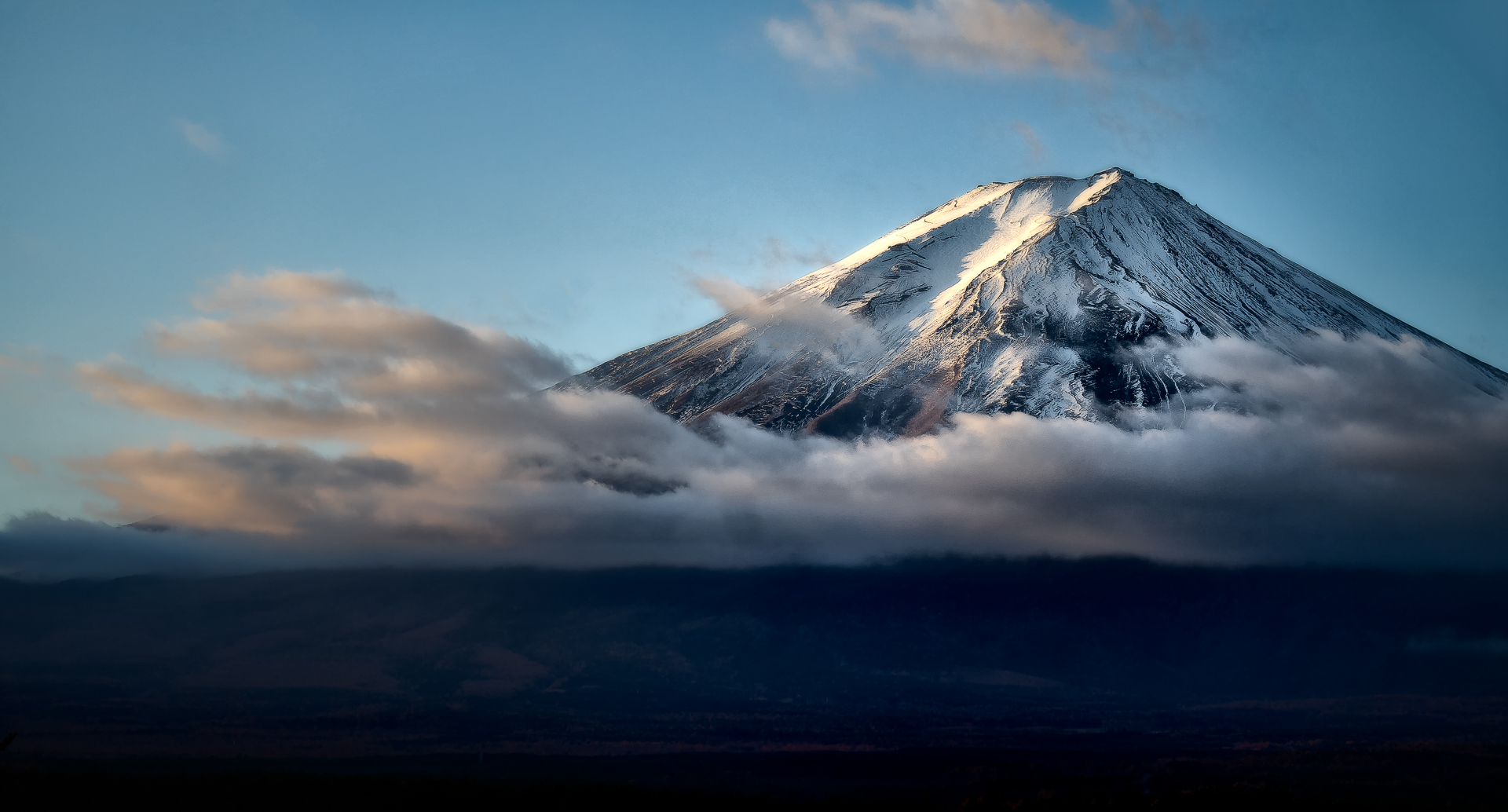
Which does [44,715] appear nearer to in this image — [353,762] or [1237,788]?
[353,762]

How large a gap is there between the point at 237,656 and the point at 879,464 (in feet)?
348

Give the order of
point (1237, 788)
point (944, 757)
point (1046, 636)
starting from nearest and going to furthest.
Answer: point (1237, 788)
point (944, 757)
point (1046, 636)

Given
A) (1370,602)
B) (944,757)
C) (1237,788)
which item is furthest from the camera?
(1370,602)

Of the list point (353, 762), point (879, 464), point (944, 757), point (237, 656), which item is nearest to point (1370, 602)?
point (879, 464)

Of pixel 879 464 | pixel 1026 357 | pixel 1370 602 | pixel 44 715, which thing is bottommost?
pixel 44 715

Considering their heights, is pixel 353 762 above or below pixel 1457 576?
below

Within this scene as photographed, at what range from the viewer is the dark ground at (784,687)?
79938mm

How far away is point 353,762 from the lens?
285ft

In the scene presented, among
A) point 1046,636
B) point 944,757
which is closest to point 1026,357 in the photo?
point 1046,636

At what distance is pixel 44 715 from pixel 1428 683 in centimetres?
17387

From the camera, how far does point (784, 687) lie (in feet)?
482

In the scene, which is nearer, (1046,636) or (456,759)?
(456,759)

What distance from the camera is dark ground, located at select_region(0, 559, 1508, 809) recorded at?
3147 inches

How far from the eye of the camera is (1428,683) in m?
156
